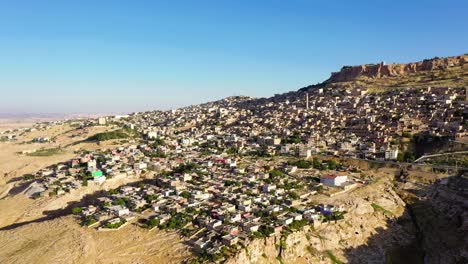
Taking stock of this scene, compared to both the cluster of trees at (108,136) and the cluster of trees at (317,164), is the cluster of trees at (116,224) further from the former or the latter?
the cluster of trees at (108,136)

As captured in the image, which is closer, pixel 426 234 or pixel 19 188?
pixel 426 234

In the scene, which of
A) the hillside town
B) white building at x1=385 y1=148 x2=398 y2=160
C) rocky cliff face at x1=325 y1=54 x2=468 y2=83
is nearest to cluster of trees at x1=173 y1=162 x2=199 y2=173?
the hillside town

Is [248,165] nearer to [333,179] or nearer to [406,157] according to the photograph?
[333,179]

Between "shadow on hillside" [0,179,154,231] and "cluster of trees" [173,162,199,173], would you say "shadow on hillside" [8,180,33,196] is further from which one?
"cluster of trees" [173,162,199,173]

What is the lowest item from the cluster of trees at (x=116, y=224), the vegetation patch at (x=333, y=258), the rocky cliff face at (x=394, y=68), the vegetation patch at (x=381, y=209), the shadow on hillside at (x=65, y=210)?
the vegetation patch at (x=333, y=258)

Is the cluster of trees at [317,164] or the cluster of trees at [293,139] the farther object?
the cluster of trees at [293,139]

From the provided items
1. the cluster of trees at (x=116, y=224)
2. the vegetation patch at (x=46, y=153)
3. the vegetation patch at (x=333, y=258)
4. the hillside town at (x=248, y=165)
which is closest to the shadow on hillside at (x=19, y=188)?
the hillside town at (x=248, y=165)

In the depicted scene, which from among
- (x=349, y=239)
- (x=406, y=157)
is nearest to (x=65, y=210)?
(x=349, y=239)

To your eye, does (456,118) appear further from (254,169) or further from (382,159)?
(254,169)
